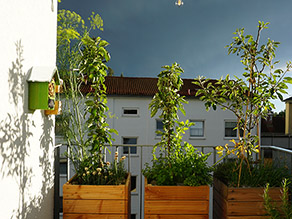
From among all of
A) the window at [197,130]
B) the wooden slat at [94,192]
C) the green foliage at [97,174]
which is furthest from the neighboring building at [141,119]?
the wooden slat at [94,192]

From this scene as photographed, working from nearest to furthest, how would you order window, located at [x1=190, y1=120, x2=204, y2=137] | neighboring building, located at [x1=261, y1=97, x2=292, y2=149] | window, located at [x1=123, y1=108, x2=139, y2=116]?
window, located at [x1=123, y1=108, x2=139, y2=116] → window, located at [x1=190, y1=120, x2=204, y2=137] → neighboring building, located at [x1=261, y1=97, x2=292, y2=149]

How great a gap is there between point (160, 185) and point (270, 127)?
21582 mm

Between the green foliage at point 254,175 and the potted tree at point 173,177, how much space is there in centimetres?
20

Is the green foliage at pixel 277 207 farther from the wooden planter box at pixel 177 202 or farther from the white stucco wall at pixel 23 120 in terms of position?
the white stucco wall at pixel 23 120

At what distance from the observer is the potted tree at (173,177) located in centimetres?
236

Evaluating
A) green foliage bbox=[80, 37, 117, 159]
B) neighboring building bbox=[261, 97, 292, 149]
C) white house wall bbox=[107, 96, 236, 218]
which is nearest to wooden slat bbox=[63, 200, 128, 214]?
green foliage bbox=[80, 37, 117, 159]

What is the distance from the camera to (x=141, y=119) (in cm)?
1418

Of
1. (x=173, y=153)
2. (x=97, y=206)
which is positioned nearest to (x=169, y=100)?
(x=173, y=153)

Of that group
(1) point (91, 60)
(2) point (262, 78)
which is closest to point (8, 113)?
(1) point (91, 60)

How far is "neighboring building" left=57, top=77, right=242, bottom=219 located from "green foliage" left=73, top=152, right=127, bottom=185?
1075cm

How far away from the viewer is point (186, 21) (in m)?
12.2

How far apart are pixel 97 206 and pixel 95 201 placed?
5cm

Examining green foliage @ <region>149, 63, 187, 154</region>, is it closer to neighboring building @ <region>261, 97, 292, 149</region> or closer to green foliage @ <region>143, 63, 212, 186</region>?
green foliage @ <region>143, 63, 212, 186</region>

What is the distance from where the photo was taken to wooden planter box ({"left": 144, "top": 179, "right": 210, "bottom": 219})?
236 cm
